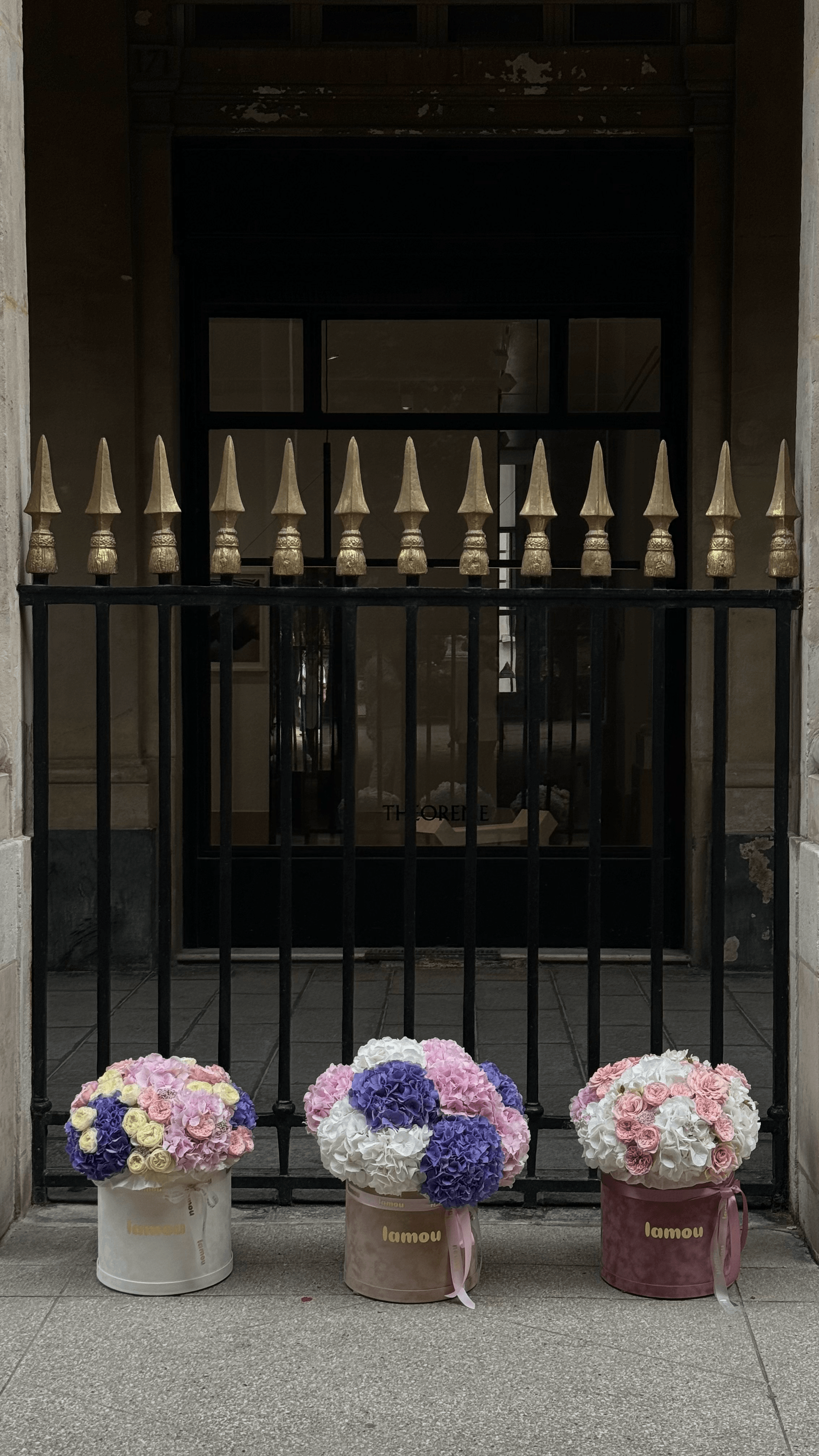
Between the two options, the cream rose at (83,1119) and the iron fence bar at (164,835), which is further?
the iron fence bar at (164,835)

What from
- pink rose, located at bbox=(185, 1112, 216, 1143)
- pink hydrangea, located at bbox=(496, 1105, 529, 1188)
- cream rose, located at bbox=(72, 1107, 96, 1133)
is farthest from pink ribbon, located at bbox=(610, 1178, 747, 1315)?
cream rose, located at bbox=(72, 1107, 96, 1133)

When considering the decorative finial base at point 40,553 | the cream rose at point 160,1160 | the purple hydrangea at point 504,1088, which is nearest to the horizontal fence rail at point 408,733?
the decorative finial base at point 40,553

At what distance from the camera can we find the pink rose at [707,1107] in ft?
11.9

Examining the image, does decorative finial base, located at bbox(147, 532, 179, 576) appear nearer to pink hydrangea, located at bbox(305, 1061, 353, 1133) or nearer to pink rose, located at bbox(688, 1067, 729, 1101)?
pink hydrangea, located at bbox(305, 1061, 353, 1133)

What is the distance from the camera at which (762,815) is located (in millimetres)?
7859

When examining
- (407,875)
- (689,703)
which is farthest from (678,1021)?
(407,875)

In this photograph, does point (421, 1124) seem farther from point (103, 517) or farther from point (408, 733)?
point (103, 517)

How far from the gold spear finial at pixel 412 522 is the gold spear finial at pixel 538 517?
0.30 meters

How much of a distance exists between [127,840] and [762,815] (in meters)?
3.50

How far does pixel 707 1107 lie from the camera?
3.65m

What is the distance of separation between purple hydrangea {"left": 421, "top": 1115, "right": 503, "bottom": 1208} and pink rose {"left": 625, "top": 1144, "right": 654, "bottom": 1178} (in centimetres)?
33

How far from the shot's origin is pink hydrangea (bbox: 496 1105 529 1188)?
3.75 m

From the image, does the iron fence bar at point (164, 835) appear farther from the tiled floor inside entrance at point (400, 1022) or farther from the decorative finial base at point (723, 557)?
the decorative finial base at point (723, 557)

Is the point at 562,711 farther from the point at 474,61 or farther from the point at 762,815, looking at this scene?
the point at 474,61
